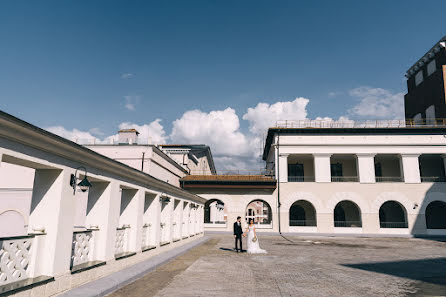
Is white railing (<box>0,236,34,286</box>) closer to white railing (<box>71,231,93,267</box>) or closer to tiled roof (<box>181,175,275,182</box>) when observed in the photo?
white railing (<box>71,231,93,267</box>)

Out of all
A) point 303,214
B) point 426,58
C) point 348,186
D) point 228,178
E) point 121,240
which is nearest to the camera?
point 121,240

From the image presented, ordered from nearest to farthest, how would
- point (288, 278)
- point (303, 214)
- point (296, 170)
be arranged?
1. point (288, 278)
2. point (303, 214)
3. point (296, 170)

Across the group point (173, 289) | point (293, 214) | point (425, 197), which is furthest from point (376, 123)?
point (173, 289)

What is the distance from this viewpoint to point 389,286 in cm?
750

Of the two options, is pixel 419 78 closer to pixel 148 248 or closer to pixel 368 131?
pixel 368 131

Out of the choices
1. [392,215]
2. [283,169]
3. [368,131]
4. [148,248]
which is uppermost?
[368,131]

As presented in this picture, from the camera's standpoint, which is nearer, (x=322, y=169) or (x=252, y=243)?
(x=252, y=243)

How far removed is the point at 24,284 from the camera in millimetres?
4848

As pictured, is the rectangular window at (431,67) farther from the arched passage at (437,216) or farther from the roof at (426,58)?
the arched passage at (437,216)

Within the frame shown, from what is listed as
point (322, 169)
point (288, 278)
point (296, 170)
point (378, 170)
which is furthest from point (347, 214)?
point (288, 278)

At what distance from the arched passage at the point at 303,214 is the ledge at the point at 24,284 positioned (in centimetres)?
3048

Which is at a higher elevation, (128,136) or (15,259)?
(128,136)

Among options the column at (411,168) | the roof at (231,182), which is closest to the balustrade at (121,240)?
the roof at (231,182)

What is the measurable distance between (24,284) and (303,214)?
3220cm
